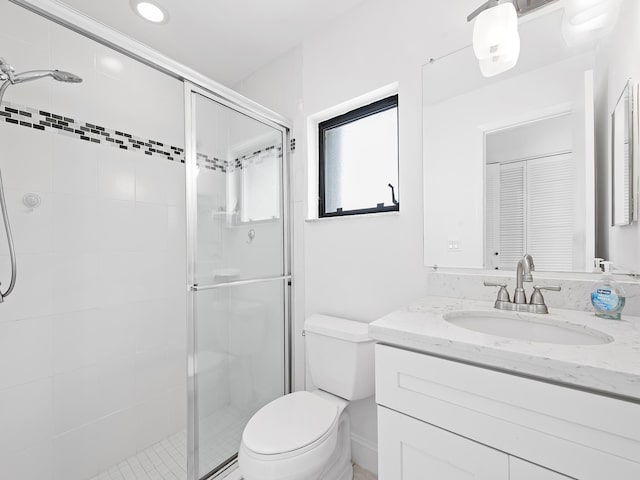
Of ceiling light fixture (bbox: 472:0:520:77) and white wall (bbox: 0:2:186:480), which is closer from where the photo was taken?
ceiling light fixture (bbox: 472:0:520:77)

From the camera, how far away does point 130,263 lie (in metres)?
1.73

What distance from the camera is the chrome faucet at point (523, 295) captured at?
3.28 ft

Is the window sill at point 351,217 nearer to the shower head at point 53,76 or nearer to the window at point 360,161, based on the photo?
the window at point 360,161

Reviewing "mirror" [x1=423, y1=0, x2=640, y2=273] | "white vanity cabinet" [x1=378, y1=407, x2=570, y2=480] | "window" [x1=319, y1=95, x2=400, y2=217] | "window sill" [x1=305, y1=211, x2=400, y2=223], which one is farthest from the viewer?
"window" [x1=319, y1=95, x2=400, y2=217]

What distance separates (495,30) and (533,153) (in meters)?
0.45

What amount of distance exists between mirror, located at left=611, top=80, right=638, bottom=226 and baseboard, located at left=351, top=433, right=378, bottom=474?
1422 mm

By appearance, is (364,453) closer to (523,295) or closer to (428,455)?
(428,455)

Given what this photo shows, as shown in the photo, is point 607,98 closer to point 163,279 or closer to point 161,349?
point 163,279

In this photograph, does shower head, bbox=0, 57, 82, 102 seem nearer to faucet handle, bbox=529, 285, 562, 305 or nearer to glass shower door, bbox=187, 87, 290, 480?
glass shower door, bbox=187, 87, 290, 480

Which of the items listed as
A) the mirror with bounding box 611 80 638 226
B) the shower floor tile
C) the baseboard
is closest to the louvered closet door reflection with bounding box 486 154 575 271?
the mirror with bounding box 611 80 638 226

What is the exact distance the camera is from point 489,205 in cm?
120

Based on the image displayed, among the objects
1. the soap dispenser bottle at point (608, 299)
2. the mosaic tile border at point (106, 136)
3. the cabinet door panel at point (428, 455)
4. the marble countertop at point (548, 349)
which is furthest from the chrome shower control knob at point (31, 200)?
the soap dispenser bottle at point (608, 299)

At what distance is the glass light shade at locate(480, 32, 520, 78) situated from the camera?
106cm

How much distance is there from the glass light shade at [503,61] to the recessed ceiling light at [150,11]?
1621 mm
